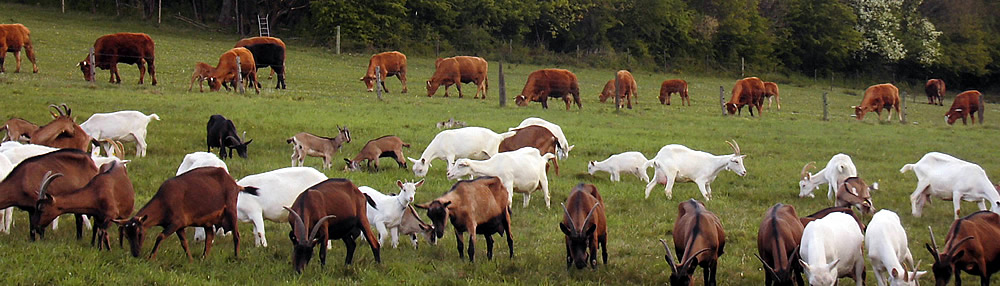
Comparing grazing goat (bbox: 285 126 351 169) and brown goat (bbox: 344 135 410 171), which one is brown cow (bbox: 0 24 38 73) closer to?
grazing goat (bbox: 285 126 351 169)

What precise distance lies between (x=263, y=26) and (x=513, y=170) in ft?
121

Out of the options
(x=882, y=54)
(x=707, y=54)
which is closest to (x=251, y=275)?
(x=707, y=54)

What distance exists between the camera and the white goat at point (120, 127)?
13.6m

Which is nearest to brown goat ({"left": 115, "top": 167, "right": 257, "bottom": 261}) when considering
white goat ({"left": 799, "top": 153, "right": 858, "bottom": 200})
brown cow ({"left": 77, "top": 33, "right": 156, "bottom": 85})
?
white goat ({"left": 799, "top": 153, "right": 858, "bottom": 200})

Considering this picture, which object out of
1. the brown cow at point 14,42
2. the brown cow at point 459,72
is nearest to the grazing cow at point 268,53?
the brown cow at point 459,72

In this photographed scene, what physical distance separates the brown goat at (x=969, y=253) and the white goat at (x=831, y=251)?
656mm

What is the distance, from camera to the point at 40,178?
8234 mm

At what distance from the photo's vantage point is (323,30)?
1704 inches

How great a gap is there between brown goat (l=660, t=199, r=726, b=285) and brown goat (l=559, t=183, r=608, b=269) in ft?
2.68

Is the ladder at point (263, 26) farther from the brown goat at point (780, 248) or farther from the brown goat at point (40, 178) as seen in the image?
the brown goat at point (780, 248)

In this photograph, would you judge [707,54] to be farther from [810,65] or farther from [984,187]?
[984,187]

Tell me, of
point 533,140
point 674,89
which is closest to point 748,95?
point 674,89

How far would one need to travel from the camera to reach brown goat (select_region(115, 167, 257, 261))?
7734 mm

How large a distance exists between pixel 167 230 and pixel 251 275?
0.86 m
